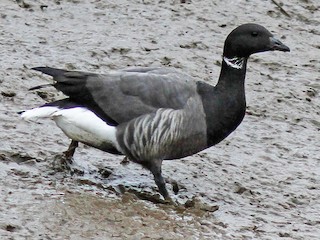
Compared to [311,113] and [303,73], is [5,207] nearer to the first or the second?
[311,113]

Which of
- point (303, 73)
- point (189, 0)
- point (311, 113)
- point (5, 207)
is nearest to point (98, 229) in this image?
point (5, 207)

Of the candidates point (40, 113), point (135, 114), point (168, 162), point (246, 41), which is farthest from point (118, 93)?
point (246, 41)

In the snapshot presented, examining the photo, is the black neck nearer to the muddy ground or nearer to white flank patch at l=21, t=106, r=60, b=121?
the muddy ground

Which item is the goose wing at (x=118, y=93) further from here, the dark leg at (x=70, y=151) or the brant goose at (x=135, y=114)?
the dark leg at (x=70, y=151)

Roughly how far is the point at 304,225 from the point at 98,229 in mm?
1764

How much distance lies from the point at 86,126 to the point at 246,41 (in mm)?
1626

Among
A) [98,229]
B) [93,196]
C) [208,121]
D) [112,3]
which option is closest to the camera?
[98,229]

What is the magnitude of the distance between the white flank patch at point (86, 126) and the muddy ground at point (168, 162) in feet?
1.15

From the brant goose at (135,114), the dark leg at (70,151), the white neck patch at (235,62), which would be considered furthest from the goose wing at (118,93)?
the white neck patch at (235,62)

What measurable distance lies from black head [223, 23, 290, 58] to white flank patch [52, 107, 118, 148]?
1.34 m

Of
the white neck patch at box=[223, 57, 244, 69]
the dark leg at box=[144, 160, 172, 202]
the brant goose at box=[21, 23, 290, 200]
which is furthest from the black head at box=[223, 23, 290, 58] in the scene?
the dark leg at box=[144, 160, 172, 202]

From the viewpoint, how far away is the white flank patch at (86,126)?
840cm

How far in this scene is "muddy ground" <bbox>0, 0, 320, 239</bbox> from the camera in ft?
25.7

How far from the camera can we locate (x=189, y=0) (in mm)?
12992
